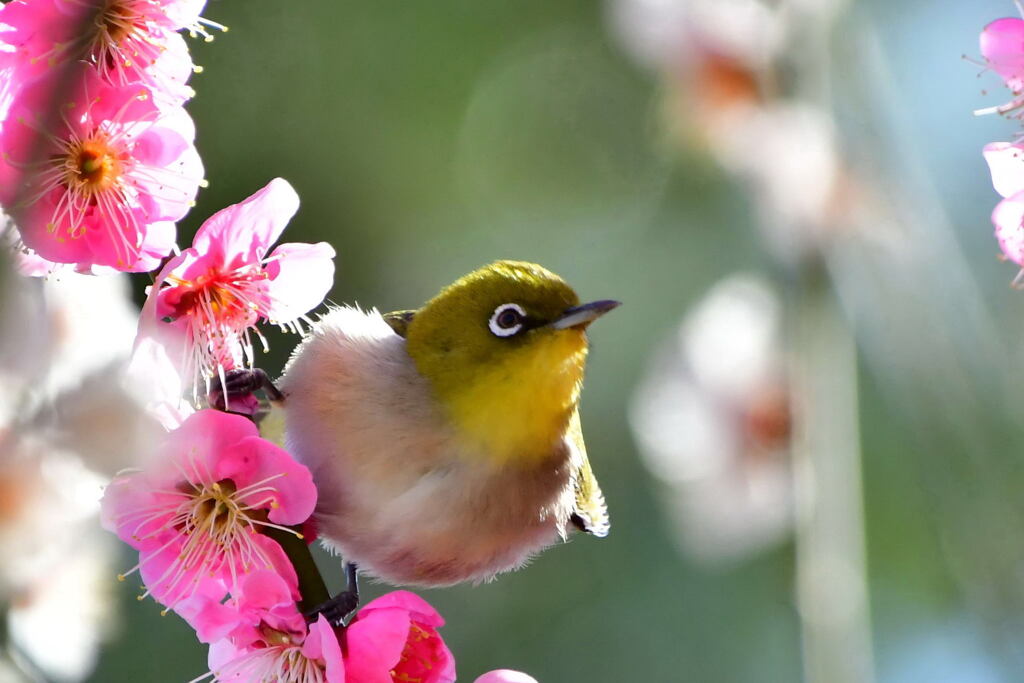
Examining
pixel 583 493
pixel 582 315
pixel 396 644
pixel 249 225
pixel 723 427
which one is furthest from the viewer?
pixel 723 427

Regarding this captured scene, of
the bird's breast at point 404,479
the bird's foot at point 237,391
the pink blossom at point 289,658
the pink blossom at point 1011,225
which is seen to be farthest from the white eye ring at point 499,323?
the pink blossom at point 1011,225

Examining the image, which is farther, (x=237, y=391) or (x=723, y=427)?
(x=723, y=427)

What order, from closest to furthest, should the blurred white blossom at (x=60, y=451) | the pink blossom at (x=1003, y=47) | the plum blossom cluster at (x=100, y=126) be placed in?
the blurred white blossom at (x=60, y=451)
the plum blossom cluster at (x=100, y=126)
the pink blossom at (x=1003, y=47)

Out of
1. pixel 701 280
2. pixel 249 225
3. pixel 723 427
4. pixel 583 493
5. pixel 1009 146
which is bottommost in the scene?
pixel 701 280

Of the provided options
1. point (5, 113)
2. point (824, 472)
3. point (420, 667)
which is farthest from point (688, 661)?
point (5, 113)

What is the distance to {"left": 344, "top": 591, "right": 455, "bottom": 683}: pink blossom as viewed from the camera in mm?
1702

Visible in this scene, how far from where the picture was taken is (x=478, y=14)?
9.60 meters

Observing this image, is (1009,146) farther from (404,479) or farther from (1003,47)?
(404,479)

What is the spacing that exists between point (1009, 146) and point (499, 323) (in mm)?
1147

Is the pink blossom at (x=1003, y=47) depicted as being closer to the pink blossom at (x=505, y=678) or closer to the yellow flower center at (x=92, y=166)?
the pink blossom at (x=505, y=678)

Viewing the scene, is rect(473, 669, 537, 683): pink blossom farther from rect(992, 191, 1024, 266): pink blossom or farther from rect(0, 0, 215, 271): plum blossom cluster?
rect(992, 191, 1024, 266): pink blossom

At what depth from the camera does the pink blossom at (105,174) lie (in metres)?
1.52

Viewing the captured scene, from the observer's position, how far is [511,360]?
2465mm

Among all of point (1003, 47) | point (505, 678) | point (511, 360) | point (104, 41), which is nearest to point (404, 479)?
point (511, 360)
